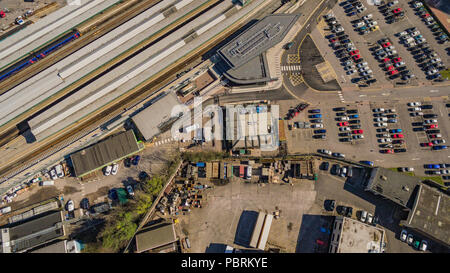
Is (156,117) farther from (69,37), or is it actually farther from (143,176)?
(69,37)

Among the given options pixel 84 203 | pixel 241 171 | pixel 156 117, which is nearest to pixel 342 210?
pixel 241 171

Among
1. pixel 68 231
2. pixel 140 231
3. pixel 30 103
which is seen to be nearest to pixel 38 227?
pixel 68 231

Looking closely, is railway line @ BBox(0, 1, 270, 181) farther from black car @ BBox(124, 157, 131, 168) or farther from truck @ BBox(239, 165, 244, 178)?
truck @ BBox(239, 165, 244, 178)

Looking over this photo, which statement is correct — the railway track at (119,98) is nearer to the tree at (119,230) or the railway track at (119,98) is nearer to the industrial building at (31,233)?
the industrial building at (31,233)

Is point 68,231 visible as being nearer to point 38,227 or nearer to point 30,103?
point 38,227

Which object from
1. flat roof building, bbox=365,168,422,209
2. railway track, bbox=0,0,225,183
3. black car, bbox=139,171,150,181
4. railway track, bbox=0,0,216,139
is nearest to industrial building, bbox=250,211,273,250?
flat roof building, bbox=365,168,422,209

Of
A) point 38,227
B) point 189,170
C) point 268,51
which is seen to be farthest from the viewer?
point 268,51
